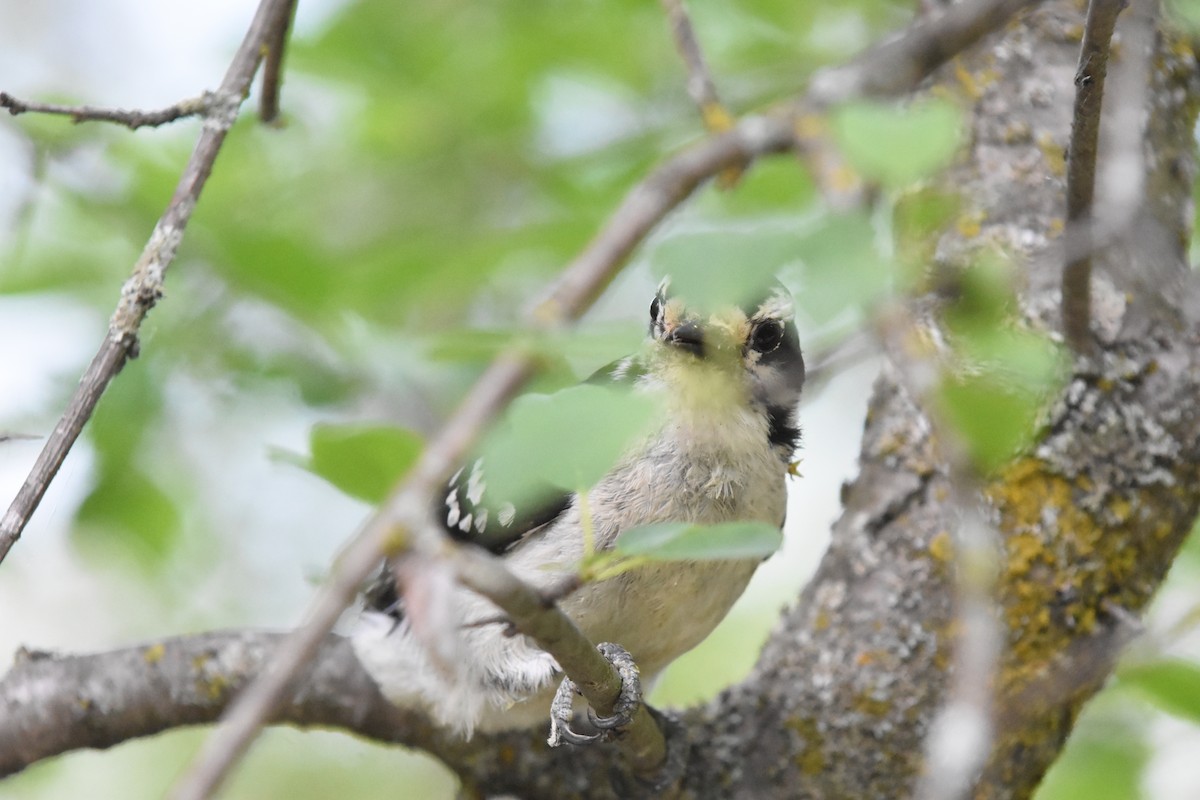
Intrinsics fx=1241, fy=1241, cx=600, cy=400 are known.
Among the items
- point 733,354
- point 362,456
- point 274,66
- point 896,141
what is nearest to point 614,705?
point 362,456

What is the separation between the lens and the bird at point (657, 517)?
8.84ft

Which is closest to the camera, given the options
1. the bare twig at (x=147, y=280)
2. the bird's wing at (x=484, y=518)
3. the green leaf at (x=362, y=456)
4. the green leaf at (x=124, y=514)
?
the bare twig at (x=147, y=280)

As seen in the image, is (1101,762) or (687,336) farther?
(1101,762)

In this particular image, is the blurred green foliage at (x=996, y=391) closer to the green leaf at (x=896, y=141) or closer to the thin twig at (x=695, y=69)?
the green leaf at (x=896, y=141)

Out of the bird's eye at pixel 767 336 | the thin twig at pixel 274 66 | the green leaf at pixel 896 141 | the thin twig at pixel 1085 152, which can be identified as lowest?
the green leaf at pixel 896 141

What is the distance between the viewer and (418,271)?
300 centimetres

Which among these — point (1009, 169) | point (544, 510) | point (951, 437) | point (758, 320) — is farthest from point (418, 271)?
point (951, 437)

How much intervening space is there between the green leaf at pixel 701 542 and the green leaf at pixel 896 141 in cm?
43

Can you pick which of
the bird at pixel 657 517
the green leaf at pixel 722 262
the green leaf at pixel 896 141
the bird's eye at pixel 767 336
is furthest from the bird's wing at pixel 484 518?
the green leaf at pixel 722 262

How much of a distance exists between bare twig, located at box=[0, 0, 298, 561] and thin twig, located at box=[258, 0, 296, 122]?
0.22 feet

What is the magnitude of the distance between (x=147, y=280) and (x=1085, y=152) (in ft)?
5.04

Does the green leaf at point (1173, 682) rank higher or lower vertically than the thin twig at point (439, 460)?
higher

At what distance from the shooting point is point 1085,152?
6.97 feet

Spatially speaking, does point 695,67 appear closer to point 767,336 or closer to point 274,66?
point 767,336
